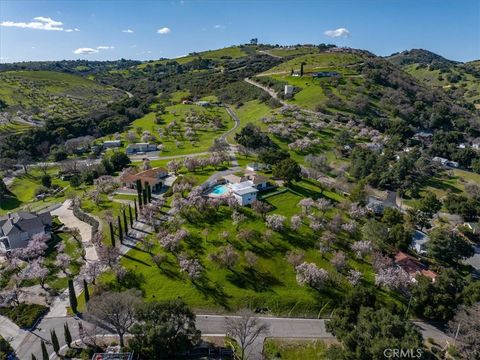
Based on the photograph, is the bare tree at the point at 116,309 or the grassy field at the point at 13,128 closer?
the bare tree at the point at 116,309

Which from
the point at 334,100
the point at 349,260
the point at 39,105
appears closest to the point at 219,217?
the point at 349,260

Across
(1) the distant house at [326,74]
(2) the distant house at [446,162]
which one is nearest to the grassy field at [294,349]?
(2) the distant house at [446,162]

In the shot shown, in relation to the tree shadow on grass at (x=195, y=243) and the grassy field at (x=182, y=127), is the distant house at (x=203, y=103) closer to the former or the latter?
the grassy field at (x=182, y=127)

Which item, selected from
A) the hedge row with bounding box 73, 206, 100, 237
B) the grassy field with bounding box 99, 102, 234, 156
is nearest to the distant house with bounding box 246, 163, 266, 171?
the grassy field with bounding box 99, 102, 234, 156

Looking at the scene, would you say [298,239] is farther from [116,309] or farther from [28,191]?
[28,191]

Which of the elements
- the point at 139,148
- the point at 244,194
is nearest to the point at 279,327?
the point at 244,194
